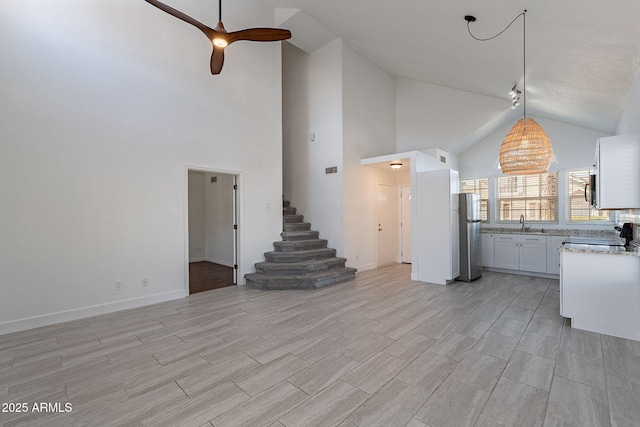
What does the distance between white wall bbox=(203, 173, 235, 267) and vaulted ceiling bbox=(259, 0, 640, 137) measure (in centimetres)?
417

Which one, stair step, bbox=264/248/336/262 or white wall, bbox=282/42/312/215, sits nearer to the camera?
stair step, bbox=264/248/336/262

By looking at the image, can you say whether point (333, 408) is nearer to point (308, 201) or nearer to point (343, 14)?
point (308, 201)

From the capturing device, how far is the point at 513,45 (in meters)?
3.62

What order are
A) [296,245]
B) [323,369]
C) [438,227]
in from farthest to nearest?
1. [296,245]
2. [438,227]
3. [323,369]

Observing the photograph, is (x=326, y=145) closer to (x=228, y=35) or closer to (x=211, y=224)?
(x=228, y=35)

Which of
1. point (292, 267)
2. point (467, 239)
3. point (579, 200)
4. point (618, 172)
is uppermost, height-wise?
point (618, 172)

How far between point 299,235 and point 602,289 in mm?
4679

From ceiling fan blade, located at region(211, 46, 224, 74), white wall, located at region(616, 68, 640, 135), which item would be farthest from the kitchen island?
ceiling fan blade, located at region(211, 46, 224, 74)

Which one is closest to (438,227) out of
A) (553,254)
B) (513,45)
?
(553,254)

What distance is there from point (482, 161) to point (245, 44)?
6.03m

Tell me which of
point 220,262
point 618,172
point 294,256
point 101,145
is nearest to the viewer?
point 618,172

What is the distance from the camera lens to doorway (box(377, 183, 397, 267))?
23.2ft

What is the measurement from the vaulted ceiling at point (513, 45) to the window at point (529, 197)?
1327mm

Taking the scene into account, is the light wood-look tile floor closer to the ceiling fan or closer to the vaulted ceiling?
the vaulted ceiling
